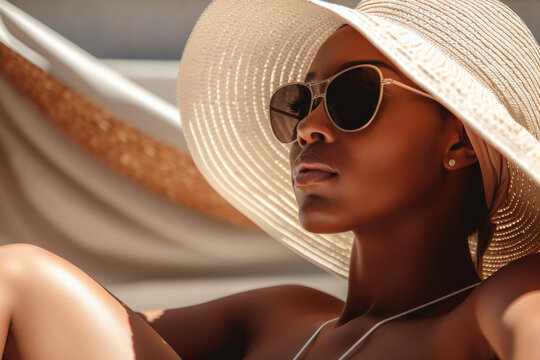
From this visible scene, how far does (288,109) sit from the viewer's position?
42.7 inches

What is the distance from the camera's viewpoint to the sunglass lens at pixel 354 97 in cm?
92

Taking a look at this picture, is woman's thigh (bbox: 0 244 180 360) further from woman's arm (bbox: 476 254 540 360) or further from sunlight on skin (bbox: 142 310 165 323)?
woman's arm (bbox: 476 254 540 360)

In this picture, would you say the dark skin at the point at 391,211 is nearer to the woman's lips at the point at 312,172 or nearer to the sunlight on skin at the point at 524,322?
the woman's lips at the point at 312,172

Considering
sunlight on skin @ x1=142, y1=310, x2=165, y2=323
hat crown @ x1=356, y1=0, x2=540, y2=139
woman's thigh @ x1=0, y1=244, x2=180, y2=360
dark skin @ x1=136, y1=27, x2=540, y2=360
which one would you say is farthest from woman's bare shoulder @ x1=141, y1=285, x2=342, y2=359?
hat crown @ x1=356, y1=0, x2=540, y2=139

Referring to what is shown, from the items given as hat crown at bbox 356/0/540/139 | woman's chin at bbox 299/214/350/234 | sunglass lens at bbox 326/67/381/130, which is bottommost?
woman's chin at bbox 299/214/350/234

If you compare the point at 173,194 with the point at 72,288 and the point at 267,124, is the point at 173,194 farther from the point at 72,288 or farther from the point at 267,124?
the point at 72,288

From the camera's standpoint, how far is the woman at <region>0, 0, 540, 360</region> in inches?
32.3

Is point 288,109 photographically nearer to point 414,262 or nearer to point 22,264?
point 414,262

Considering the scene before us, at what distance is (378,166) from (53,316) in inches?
16.7

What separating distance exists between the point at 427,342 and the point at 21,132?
1244mm

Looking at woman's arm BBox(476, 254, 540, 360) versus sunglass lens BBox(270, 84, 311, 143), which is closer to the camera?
woman's arm BBox(476, 254, 540, 360)

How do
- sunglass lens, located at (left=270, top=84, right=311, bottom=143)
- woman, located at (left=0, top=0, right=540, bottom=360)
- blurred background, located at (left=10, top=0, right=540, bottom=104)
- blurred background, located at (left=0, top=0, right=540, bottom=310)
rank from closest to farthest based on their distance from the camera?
woman, located at (left=0, top=0, right=540, bottom=360) → sunglass lens, located at (left=270, top=84, right=311, bottom=143) → blurred background, located at (left=0, top=0, right=540, bottom=310) → blurred background, located at (left=10, top=0, right=540, bottom=104)

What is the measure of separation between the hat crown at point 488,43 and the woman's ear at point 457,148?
0.21ft

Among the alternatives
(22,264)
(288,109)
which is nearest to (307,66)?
(288,109)
